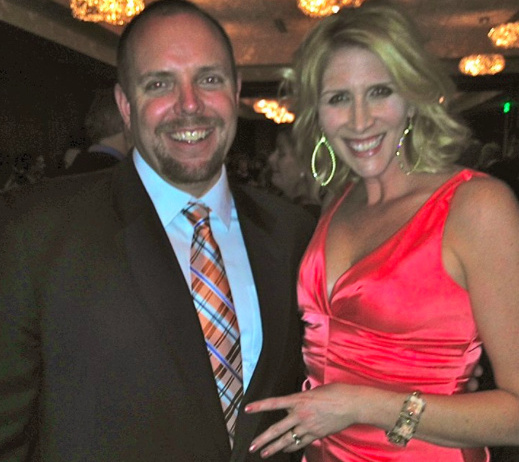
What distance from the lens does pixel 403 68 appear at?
1.67 m

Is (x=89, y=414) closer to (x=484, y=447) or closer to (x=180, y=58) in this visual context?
(x=180, y=58)

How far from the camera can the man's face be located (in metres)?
1.51

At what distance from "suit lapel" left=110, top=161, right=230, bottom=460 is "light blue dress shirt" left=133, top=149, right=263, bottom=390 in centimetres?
8

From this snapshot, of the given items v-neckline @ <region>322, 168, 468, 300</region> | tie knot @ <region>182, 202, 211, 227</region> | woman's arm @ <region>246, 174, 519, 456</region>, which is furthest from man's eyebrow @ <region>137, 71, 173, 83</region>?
woman's arm @ <region>246, 174, 519, 456</region>

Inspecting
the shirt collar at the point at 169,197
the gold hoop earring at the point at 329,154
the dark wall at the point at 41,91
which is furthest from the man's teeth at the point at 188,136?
the dark wall at the point at 41,91

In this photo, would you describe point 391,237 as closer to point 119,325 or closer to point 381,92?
point 381,92

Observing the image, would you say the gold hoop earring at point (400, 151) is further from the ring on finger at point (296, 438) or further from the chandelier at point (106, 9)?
the chandelier at point (106, 9)

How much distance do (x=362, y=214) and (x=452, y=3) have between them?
22.5 feet

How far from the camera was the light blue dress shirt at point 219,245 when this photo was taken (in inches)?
57.8

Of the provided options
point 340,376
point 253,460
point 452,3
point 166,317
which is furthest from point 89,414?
point 452,3

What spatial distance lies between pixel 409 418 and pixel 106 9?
514 centimetres

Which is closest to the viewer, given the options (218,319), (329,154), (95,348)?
(95,348)

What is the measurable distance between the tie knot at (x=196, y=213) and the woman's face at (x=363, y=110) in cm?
51

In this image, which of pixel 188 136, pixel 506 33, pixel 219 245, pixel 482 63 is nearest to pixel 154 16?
pixel 188 136
